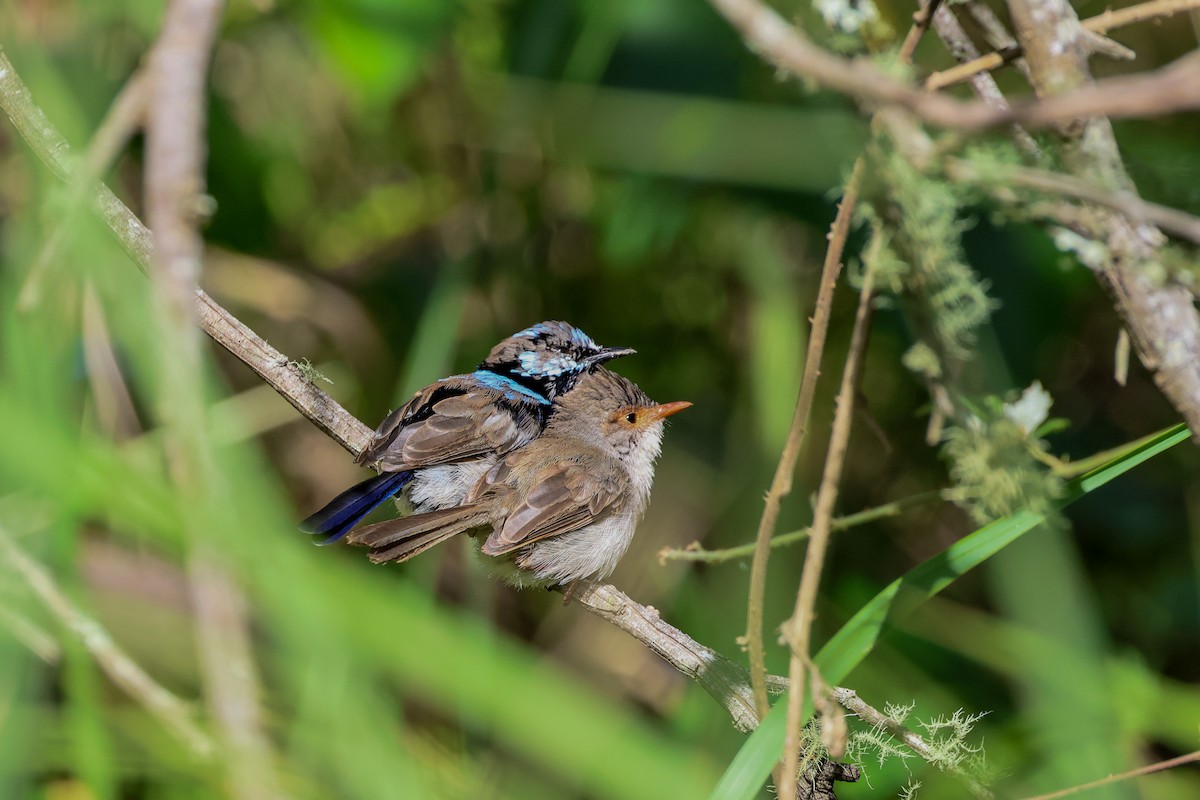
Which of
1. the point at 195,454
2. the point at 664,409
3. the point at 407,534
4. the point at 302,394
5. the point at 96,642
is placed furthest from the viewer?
the point at 664,409

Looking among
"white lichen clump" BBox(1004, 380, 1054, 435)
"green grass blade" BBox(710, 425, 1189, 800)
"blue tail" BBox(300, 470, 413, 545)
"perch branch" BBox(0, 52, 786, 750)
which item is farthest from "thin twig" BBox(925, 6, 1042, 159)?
"blue tail" BBox(300, 470, 413, 545)

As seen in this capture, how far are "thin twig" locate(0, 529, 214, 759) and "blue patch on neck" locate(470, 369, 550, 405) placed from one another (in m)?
2.76

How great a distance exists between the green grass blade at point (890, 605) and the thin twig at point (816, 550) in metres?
0.05

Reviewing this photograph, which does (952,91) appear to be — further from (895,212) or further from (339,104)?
(339,104)

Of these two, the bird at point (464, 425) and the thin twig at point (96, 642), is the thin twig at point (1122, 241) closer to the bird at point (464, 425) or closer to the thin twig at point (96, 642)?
the thin twig at point (96, 642)

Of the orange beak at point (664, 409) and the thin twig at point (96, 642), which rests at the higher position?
the orange beak at point (664, 409)

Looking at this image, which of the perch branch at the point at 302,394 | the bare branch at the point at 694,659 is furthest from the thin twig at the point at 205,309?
the bare branch at the point at 694,659

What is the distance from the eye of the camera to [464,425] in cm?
450

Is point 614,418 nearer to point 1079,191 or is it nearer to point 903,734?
point 903,734

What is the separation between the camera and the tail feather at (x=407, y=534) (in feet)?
12.4

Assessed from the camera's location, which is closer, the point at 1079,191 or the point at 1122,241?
the point at 1079,191

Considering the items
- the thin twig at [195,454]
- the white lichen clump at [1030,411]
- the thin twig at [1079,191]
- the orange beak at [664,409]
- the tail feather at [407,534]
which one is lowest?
the thin twig at [195,454]

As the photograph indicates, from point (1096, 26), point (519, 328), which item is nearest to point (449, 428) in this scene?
point (519, 328)

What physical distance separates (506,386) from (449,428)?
54cm
